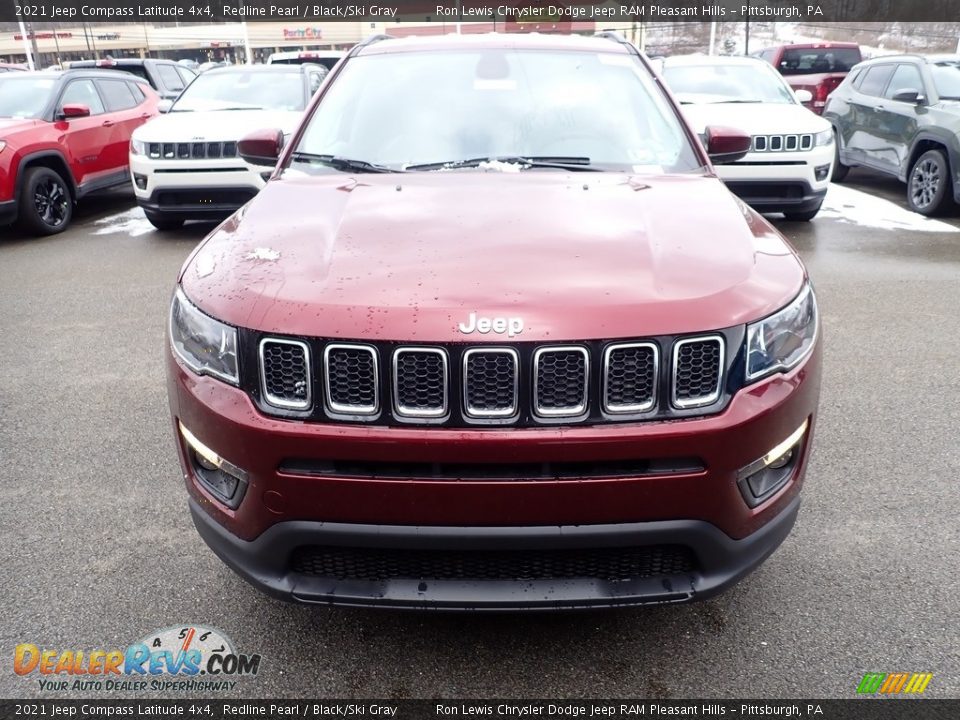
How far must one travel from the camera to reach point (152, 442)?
3.58 m

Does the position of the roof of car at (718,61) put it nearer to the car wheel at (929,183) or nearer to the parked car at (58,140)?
the car wheel at (929,183)

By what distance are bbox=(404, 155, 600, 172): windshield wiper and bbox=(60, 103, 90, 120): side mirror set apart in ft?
22.8

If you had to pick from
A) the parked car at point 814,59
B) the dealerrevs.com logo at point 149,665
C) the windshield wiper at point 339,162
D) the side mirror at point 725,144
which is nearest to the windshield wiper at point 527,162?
the windshield wiper at point 339,162

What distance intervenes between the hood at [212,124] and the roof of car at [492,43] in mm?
3897

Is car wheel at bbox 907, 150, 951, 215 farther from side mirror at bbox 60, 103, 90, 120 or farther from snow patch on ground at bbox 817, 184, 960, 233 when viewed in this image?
side mirror at bbox 60, 103, 90, 120

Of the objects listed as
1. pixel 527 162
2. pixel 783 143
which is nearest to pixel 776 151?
pixel 783 143

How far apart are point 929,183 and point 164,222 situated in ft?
26.3

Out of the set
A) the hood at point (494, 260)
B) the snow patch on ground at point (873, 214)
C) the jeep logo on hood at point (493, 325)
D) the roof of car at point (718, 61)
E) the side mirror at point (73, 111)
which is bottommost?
the snow patch on ground at point (873, 214)

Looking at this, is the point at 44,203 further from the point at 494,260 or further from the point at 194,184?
the point at 494,260

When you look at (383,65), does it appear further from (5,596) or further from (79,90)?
(79,90)

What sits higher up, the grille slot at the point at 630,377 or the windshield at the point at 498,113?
the windshield at the point at 498,113

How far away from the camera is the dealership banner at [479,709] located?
207cm

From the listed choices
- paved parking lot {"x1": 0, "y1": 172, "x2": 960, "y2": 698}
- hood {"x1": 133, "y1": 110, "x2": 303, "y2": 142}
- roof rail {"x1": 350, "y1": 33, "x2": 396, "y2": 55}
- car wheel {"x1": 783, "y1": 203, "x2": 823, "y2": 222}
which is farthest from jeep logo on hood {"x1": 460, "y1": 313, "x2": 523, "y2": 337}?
car wheel {"x1": 783, "y1": 203, "x2": 823, "y2": 222}

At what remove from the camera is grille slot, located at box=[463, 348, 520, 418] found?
1.79m
